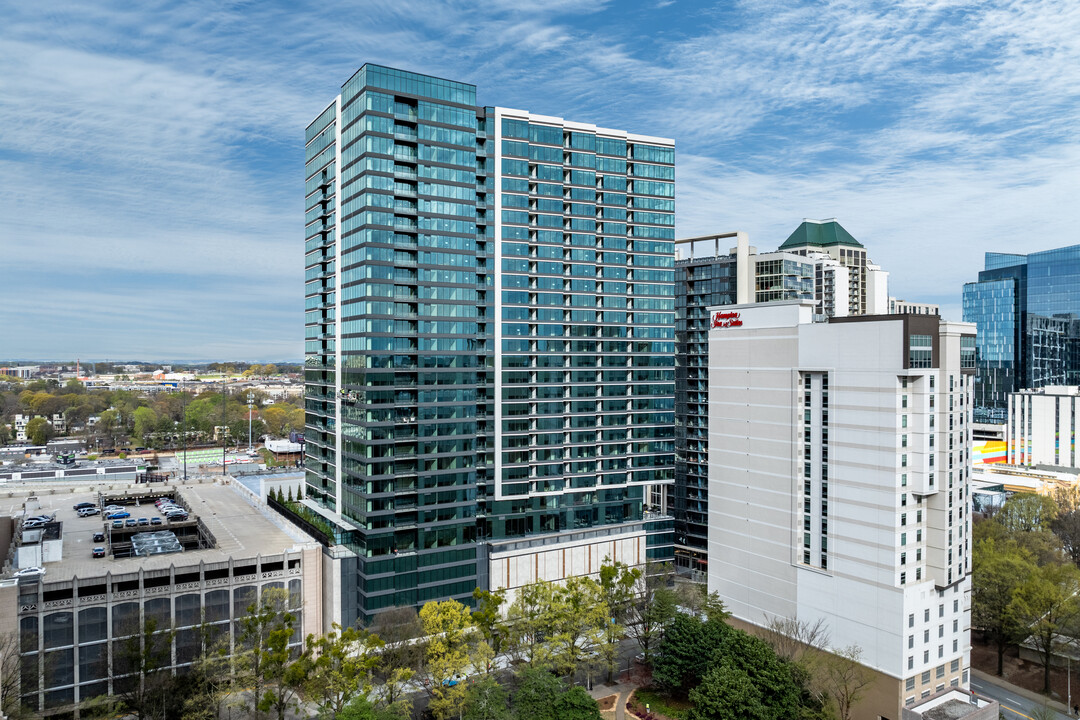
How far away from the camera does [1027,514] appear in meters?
99.4

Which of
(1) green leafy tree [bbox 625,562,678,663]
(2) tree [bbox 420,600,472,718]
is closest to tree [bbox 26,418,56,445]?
(2) tree [bbox 420,600,472,718]

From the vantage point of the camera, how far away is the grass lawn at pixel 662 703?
61375 mm

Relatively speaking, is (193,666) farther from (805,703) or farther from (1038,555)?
(1038,555)

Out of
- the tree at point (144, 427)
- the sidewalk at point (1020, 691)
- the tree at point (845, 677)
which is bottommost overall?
the sidewalk at point (1020, 691)

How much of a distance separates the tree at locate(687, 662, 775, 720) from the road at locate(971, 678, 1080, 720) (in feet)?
94.5

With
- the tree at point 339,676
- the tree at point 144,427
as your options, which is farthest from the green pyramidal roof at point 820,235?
the tree at point 144,427

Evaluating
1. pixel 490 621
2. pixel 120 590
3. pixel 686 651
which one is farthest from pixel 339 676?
pixel 686 651

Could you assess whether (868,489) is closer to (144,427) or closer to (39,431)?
(144,427)

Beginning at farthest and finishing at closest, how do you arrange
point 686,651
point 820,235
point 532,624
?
point 820,235 → point 532,624 → point 686,651

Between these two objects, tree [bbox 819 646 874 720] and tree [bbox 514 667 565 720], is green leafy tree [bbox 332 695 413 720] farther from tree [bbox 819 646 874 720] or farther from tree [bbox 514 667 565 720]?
tree [bbox 819 646 874 720]

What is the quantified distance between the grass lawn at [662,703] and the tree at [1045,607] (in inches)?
1454

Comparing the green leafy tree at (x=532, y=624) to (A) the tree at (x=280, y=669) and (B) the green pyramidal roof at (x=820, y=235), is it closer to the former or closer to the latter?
(A) the tree at (x=280, y=669)

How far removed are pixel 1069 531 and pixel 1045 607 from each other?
3982 cm

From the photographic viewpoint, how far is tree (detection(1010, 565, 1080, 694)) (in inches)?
2596
